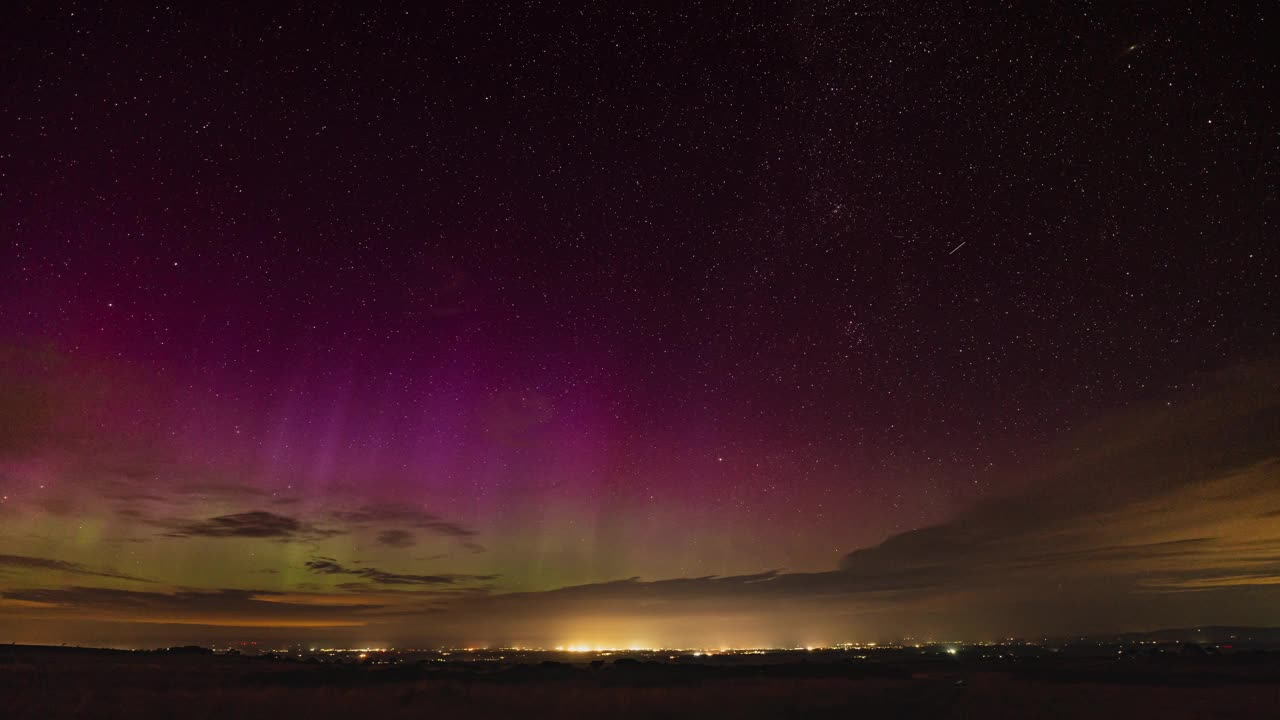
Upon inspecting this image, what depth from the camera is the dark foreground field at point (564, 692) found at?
31.2 meters

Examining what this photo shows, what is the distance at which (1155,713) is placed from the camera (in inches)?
1224

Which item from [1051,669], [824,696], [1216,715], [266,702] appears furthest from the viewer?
[1051,669]

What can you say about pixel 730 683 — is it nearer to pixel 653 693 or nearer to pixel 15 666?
pixel 653 693

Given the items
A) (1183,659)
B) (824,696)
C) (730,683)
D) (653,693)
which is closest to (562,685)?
(653,693)

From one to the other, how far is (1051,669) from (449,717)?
48.4m

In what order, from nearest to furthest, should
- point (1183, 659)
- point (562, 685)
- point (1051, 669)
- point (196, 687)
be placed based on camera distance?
point (196, 687) < point (562, 685) < point (1051, 669) < point (1183, 659)

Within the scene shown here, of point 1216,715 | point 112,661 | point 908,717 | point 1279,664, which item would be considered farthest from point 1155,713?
point 112,661

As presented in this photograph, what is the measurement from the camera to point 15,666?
120 ft

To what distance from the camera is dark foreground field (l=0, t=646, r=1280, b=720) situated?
102 ft

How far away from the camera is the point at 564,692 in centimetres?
3866

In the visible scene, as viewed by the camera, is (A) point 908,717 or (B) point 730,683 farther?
(B) point 730,683

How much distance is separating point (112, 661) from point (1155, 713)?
54.8 m

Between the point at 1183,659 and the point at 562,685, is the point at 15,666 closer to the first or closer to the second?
the point at 562,685

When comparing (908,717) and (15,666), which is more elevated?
(15,666)
